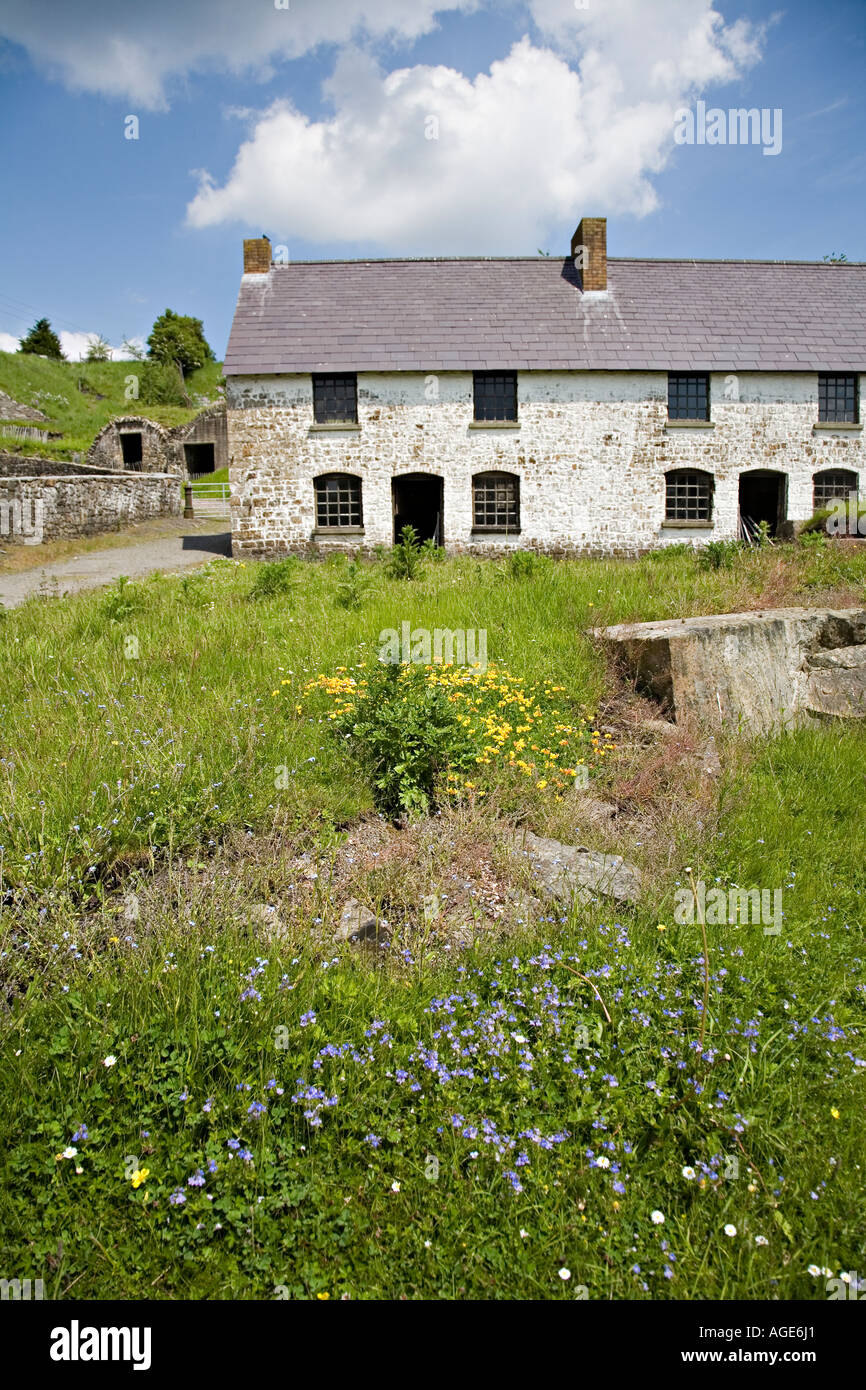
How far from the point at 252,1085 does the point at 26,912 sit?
5.00 ft

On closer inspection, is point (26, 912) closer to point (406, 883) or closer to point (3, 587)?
point (406, 883)

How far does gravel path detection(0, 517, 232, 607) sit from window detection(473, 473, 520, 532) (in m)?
6.94

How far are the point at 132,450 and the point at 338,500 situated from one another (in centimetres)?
1925

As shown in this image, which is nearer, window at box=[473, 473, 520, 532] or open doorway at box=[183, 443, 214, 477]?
window at box=[473, 473, 520, 532]

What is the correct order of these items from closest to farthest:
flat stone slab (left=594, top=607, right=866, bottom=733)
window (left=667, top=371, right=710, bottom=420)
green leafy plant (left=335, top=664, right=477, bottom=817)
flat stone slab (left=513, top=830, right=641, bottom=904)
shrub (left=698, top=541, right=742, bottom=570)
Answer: flat stone slab (left=513, top=830, right=641, bottom=904), green leafy plant (left=335, top=664, right=477, bottom=817), flat stone slab (left=594, top=607, right=866, bottom=733), shrub (left=698, top=541, right=742, bottom=570), window (left=667, top=371, right=710, bottom=420)

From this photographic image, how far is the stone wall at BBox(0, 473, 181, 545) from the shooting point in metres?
18.0

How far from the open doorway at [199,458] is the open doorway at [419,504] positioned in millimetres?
19212

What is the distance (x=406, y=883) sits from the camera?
4.16m

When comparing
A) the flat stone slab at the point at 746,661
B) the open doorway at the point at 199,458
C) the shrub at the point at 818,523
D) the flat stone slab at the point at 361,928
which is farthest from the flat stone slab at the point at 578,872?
the open doorway at the point at 199,458

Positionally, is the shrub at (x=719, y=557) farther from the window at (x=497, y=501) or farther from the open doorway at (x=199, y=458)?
the open doorway at (x=199, y=458)

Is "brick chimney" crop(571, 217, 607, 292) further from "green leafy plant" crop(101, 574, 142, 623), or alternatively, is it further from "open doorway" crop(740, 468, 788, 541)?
"green leafy plant" crop(101, 574, 142, 623)

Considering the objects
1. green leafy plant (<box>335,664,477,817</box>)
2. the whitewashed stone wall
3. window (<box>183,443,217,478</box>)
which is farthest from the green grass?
window (<box>183,443,217,478</box>)

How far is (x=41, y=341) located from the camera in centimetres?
4741

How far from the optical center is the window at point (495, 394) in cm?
1912
